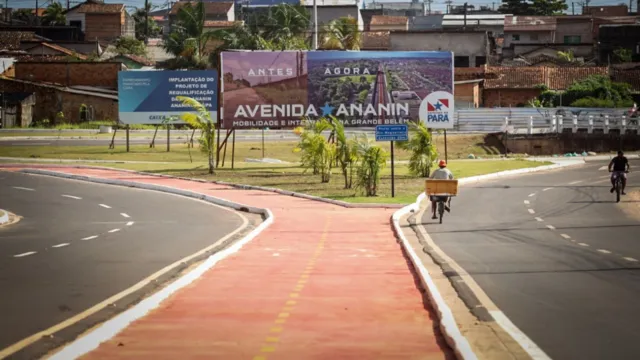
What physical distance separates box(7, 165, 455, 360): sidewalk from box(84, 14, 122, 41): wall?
103 m

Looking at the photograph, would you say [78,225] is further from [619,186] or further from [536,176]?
[536,176]

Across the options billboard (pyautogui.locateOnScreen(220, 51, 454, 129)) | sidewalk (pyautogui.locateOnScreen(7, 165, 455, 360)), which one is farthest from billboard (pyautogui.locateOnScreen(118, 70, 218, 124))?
sidewalk (pyautogui.locateOnScreen(7, 165, 455, 360))

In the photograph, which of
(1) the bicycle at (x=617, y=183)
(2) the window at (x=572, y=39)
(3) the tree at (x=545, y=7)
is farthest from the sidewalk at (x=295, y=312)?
(3) the tree at (x=545, y=7)

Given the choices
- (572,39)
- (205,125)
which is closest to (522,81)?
(572,39)

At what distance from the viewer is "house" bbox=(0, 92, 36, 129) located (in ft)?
248

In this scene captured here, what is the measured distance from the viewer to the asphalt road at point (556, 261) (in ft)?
35.5

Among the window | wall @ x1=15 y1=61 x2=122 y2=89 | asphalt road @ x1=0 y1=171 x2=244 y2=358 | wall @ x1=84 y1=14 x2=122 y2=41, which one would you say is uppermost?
wall @ x1=84 y1=14 x2=122 y2=41

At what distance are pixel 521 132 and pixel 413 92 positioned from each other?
56.8 feet

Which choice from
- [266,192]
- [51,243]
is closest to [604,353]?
[51,243]

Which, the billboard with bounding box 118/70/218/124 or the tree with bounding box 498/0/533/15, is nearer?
the billboard with bounding box 118/70/218/124

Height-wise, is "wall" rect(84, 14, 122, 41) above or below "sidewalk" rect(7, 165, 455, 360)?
above

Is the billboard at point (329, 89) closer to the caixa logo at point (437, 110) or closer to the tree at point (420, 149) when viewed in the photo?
the caixa logo at point (437, 110)

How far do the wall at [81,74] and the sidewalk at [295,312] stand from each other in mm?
64478

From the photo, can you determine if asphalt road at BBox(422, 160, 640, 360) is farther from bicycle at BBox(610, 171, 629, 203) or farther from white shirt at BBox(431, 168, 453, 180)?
white shirt at BBox(431, 168, 453, 180)
